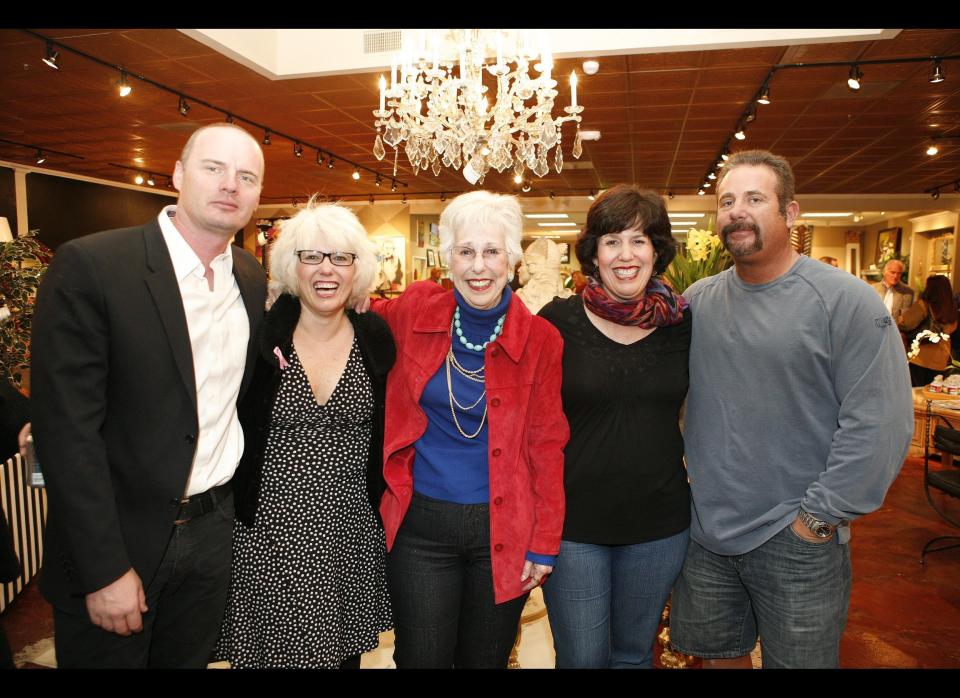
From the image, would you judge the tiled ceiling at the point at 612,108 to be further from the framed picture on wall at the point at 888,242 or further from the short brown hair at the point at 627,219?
the short brown hair at the point at 627,219

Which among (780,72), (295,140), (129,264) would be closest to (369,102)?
(295,140)

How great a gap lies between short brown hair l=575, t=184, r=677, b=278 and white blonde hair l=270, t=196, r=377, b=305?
73cm

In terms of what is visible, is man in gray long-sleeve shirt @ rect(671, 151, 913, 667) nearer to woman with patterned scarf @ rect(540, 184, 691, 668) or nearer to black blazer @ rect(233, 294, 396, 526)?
woman with patterned scarf @ rect(540, 184, 691, 668)

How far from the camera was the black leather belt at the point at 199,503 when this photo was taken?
175cm

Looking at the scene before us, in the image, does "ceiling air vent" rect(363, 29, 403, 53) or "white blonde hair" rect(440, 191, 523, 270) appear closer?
"white blonde hair" rect(440, 191, 523, 270)

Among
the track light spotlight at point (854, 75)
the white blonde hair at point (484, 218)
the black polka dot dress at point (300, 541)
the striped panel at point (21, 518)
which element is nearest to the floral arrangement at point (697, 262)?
the white blonde hair at point (484, 218)

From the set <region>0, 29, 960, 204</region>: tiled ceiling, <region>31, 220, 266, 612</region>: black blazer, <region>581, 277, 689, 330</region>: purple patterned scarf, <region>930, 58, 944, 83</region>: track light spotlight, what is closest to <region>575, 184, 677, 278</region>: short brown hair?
<region>581, 277, 689, 330</region>: purple patterned scarf

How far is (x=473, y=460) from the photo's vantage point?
6.39ft

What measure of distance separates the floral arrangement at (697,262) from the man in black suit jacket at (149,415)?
183 cm

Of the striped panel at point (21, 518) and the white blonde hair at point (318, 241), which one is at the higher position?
the white blonde hair at point (318, 241)

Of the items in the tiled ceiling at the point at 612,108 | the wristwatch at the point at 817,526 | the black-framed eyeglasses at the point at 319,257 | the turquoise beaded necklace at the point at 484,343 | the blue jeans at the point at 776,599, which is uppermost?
the tiled ceiling at the point at 612,108

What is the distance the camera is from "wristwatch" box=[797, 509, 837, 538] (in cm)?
185

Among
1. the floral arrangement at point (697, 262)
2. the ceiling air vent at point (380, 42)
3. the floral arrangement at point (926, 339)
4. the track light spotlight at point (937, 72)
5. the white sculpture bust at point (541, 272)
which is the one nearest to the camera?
the floral arrangement at point (697, 262)
